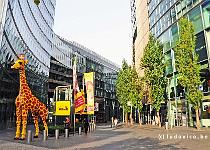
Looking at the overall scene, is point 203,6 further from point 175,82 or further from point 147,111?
point 147,111

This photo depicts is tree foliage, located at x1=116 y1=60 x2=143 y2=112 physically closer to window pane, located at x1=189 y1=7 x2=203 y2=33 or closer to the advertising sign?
window pane, located at x1=189 y1=7 x2=203 y2=33

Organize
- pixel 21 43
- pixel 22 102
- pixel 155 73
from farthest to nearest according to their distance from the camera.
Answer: pixel 21 43, pixel 155 73, pixel 22 102

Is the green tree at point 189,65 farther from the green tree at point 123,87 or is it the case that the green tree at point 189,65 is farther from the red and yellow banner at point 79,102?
the green tree at point 123,87

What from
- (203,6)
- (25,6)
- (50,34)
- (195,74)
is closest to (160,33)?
(203,6)

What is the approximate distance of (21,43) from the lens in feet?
117

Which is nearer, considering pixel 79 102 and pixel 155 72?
pixel 79 102

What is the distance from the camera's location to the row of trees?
26.7 metres

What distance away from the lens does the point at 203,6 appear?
2983cm

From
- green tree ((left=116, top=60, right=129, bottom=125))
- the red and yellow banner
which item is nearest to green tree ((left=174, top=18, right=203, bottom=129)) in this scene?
the red and yellow banner

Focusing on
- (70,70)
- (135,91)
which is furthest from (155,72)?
→ (70,70)

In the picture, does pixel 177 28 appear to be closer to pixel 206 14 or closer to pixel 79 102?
pixel 206 14

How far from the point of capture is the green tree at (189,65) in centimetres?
2647

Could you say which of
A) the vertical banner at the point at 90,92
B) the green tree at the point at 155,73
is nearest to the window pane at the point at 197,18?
the green tree at the point at 155,73

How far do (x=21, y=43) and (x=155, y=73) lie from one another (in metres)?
18.9
